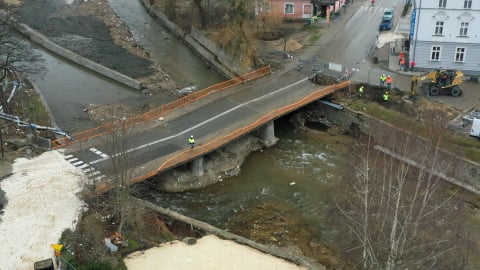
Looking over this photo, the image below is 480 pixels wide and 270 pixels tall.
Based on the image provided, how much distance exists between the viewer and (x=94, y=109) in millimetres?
43188

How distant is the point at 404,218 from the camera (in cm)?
2570

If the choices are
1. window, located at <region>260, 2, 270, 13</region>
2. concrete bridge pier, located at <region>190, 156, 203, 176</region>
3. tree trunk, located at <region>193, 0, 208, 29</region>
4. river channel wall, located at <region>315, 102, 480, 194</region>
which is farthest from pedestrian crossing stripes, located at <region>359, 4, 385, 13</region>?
concrete bridge pier, located at <region>190, 156, 203, 176</region>

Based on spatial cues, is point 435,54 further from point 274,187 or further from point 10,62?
point 10,62

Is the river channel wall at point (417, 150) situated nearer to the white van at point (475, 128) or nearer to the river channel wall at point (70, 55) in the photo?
the white van at point (475, 128)

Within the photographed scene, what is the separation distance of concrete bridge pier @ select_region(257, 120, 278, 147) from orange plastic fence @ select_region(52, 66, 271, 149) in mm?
5379

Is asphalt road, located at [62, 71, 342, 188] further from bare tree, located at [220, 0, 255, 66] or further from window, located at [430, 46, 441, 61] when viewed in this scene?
window, located at [430, 46, 441, 61]

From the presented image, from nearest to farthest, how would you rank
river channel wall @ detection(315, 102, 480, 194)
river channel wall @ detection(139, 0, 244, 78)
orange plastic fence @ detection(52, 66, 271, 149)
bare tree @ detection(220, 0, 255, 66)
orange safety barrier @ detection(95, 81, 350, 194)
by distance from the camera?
orange safety barrier @ detection(95, 81, 350, 194)
river channel wall @ detection(315, 102, 480, 194)
orange plastic fence @ detection(52, 66, 271, 149)
bare tree @ detection(220, 0, 255, 66)
river channel wall @ detection(139, 0, 244, 78)

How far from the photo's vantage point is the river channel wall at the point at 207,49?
48544 millimetres

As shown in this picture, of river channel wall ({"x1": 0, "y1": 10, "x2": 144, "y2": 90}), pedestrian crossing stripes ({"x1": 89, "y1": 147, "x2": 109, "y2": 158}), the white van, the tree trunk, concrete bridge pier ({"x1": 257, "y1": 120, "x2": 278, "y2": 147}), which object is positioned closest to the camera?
pedestrian crossing stripes ({"x1": 89, "y1": 147, "x2": 109, "y2": 158})

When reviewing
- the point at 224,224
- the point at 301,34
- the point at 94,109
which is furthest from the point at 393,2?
the point at 224,224

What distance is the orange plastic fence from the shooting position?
33919mm

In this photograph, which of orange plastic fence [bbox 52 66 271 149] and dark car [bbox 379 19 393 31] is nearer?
orange plastic fence [bbox 52 66 271 149]

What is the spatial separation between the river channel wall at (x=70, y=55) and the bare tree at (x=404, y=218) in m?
22.1

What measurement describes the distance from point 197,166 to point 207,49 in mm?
21977
